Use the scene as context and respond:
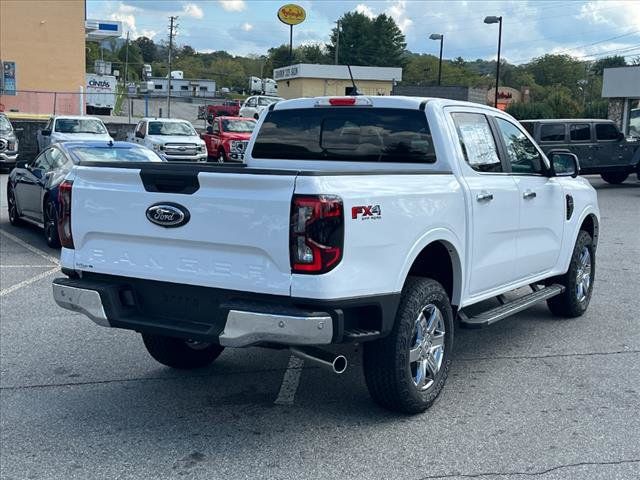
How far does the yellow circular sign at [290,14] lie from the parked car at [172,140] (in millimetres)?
39698

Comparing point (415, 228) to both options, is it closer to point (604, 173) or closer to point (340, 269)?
point (340, 269)

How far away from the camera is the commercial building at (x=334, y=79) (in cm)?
6269

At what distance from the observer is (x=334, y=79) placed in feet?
209

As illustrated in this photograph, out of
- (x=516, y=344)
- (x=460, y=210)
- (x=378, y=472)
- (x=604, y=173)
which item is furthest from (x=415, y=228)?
(x=604, y=173)

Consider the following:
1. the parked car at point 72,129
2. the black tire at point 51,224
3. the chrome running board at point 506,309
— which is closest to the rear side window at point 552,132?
the parked car at point 72,129

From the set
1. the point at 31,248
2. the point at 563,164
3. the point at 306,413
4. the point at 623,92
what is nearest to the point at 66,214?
the point at 306,413

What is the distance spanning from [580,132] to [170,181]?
19.1 meters

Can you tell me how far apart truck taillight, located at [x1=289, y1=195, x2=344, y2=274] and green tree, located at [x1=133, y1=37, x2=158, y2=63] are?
572ft

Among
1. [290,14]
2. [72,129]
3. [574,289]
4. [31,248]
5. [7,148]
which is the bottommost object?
[31,248]

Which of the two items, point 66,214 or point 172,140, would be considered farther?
point 172,140

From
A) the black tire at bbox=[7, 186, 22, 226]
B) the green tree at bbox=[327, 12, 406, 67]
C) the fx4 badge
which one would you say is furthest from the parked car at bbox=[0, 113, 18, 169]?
the green tree at bbox=[327, 12, 406, 67]

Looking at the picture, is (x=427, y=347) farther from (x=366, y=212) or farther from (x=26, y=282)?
(x=26, y=282)

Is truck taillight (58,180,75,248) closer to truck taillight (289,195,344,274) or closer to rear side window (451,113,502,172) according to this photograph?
truck taillight (289,195,344,274)

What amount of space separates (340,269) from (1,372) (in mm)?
3173
